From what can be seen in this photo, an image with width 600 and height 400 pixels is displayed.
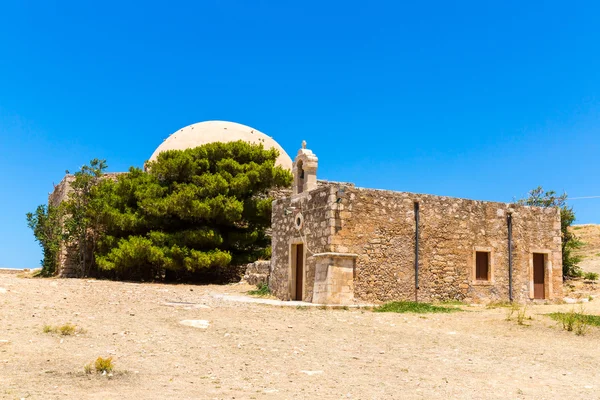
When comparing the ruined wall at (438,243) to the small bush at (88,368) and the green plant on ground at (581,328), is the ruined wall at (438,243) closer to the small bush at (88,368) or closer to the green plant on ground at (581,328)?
the green plant on ground at (581,328)

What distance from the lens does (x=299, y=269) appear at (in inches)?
607

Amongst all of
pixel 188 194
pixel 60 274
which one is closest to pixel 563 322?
pixel 188 194

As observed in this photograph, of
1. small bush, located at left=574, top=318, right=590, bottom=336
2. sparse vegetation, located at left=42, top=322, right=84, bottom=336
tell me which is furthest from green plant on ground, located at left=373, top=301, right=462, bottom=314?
sparse vegetation, located at left=42, top=322, right=84, bottom=336

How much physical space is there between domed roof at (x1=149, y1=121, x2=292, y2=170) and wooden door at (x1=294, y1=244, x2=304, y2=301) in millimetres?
8742

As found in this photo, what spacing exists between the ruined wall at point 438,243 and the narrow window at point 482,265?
0.15 meters

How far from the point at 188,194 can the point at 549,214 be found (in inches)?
451

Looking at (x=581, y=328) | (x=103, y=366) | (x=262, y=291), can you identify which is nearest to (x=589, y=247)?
(x=262, y=291)

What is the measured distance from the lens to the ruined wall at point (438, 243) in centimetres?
1393

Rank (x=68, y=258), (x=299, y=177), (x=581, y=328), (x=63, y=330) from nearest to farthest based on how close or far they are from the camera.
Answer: (x=63, y=330), (x=581, y=328), (x=299, y=177), (x=68, y=258)

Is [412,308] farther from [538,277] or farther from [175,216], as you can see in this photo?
[175,216]

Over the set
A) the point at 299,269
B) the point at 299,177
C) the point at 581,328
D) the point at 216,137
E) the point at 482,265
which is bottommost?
the point at 581,328

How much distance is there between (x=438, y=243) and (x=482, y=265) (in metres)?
1.69

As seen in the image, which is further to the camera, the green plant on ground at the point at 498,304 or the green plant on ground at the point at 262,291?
the green plant on ground at the point at 262,291

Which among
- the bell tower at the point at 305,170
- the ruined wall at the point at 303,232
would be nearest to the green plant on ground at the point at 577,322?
the ruined wall at the point at 303,232
